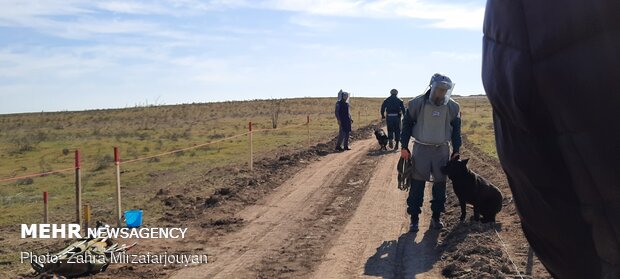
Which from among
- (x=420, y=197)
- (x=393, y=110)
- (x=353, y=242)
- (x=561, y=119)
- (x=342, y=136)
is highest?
(x=561, y=119)

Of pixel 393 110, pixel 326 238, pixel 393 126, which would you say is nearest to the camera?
pixel 326 238

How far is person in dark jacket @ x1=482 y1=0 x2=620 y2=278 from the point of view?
1.54 meters

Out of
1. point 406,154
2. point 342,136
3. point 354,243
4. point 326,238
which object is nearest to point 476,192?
point 406,154

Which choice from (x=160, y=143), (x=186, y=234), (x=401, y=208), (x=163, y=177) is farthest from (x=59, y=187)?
(x=160, y=143)

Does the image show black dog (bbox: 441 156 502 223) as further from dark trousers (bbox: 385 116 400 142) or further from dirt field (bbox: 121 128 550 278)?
dark trousers (bbox: 385 116 400 142)

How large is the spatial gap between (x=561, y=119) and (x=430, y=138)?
6.25 meters

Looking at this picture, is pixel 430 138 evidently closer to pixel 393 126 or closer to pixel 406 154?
pixel 406 154

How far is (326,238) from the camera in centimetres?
807

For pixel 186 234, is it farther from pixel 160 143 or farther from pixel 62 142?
pixel 62 142

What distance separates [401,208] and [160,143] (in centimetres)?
2177

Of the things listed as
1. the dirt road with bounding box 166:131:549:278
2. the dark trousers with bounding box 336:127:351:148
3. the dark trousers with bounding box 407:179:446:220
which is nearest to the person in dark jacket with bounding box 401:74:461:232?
the dark trousers with bounding box 407:179:446:220

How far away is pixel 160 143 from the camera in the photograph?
30.1 meters

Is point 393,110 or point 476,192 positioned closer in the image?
point 476,192

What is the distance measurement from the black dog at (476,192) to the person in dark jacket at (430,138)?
0.55 feet
